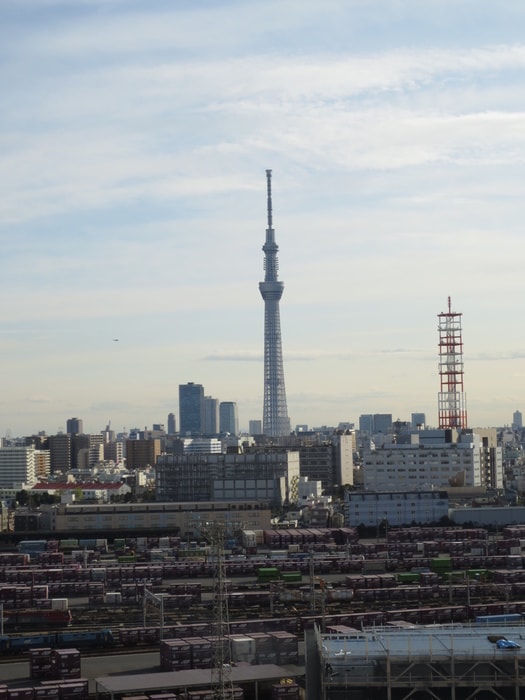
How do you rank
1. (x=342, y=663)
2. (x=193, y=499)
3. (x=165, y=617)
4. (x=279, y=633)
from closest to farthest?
(x=342, y=663) → (x=279, y=633) → (x=165, y=617) → (x=193, y=499)

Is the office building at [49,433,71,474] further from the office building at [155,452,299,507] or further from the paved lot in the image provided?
the paved lot

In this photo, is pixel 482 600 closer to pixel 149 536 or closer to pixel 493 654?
pixel 493 654

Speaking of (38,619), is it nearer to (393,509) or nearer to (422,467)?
(393,509)

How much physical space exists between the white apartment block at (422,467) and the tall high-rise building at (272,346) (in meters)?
62.0

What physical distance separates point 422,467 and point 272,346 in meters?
67.3

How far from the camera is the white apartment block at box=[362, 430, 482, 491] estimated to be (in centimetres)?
7175

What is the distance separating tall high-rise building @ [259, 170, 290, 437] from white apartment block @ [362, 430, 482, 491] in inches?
2443

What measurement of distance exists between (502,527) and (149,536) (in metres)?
17.4

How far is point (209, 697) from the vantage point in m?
20.5

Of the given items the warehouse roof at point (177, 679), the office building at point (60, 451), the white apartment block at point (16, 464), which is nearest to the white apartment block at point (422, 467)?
the warehouse roof at point (177, 679)

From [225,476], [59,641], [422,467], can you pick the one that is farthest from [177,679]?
[422,467]

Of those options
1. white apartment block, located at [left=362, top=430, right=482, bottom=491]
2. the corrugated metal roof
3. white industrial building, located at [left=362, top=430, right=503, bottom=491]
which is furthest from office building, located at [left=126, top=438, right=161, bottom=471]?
the corrugated metal roof

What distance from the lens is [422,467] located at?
72000mm

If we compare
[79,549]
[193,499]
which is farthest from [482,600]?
[193,499]
